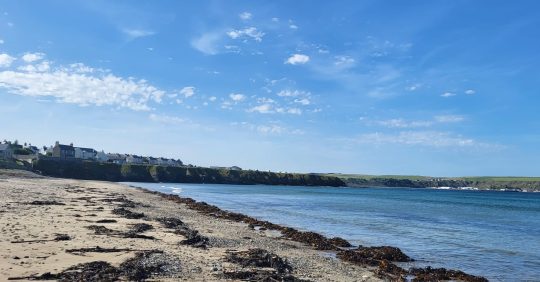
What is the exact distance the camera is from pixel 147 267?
37.3 feet

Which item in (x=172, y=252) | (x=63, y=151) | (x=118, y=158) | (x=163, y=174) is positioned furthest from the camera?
(x=118, y=158)

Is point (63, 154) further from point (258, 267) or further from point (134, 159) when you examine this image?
point (258, 267)

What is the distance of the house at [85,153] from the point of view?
154875 mm

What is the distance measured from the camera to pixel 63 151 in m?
140

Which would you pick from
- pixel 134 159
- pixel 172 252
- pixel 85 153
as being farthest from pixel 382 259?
pixel 134 159

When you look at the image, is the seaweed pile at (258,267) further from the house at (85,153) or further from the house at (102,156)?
the house at (102,156)

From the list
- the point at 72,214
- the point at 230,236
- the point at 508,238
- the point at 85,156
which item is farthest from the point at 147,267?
the point at 85,156

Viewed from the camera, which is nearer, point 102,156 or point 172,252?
point 172,252

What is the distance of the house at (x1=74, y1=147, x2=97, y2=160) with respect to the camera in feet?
508

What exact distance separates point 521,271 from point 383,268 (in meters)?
5.98

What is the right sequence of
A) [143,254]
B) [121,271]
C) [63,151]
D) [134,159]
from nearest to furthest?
[121,271] → [143,254] → [63,151] → [134,159]

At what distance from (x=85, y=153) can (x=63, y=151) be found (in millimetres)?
18675

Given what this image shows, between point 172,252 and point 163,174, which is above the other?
point 163,174

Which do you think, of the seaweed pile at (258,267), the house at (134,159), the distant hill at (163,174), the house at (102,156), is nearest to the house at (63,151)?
the house at (102,156)
